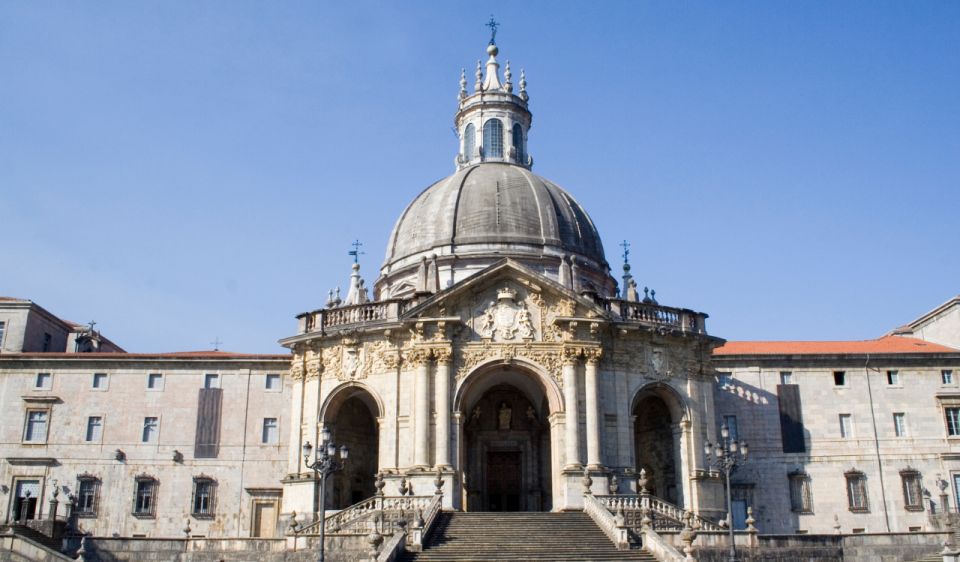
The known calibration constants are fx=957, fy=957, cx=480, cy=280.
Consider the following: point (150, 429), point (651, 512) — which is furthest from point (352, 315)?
point (651, 512)

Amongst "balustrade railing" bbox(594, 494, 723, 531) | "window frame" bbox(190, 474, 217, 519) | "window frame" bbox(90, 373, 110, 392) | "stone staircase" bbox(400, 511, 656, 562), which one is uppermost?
"window frame" bbox(90, 373, 110, 392)

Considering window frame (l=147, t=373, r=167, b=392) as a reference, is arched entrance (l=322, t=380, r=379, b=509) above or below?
below

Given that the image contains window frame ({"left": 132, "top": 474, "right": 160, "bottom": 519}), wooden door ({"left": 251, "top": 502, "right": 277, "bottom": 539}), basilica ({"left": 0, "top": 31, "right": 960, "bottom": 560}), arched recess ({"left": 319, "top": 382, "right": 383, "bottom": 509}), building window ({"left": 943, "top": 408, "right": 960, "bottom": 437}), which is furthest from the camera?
building window ({"left": 943, "top": 408, "right": 960, "bottom": 437})

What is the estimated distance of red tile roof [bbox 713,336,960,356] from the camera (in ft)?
159

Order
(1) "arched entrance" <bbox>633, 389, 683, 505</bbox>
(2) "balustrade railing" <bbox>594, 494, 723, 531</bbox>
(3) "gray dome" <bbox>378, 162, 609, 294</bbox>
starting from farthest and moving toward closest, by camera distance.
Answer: (3) "gray dome" <bbox>378, 162, 609, 294</bbox> < (1) "arched entrance" <bbox>633, 389, 683, 505</bbox> < (2) "balustrade railing" <bbox>594, 494, 723, 531</bbox>

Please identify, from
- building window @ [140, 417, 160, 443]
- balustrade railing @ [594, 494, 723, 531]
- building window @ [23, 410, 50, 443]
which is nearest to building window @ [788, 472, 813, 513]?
balustrade railing @ [594, 494, 723, 531]

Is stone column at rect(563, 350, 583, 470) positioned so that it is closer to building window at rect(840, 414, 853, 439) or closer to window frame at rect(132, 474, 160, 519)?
building window at rect(840, 414, 853, 439)

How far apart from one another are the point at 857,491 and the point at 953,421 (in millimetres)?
6304

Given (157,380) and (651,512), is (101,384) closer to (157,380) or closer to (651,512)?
(157,380)

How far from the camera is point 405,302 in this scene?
4156cm

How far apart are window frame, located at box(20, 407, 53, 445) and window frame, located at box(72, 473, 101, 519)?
2675 mm

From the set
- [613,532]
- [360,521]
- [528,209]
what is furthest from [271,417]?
[613,532]

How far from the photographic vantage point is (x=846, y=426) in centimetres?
4709

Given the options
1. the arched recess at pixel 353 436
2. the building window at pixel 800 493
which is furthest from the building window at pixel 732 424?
the arched recess at pixel 353 436
